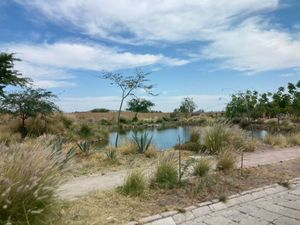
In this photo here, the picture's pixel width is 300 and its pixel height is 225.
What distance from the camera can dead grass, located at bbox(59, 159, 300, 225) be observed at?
5.36 m

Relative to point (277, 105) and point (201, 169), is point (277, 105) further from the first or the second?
point (201, 169)

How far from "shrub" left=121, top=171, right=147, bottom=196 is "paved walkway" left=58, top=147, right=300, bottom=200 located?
508 mm

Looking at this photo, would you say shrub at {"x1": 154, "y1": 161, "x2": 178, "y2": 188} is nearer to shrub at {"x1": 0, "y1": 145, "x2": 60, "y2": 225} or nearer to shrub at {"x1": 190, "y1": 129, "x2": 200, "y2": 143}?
shrub at {"x1": 0, "y1": 145, "x2": 60, "y2": 225}

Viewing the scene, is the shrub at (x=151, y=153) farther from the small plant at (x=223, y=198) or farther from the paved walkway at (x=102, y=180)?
the small plant at (x=223, y=198)

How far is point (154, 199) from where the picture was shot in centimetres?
642

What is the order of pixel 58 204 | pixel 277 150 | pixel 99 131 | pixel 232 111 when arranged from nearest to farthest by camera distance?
pixel 58 204 → pixel 277 150 → pixel 232 111 → pixel 99 131

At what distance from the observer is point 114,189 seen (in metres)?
6.83

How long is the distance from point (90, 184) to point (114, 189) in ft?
3.18

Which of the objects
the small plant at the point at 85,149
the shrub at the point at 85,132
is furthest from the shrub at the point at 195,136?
the shrub at the point at 85,132

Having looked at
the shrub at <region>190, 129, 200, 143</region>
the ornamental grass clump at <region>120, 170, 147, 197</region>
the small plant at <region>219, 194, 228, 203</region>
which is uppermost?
the shrub at <region>190, 129, 200, 143</region>

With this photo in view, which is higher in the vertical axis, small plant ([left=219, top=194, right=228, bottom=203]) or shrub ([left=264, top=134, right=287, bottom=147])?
shrub ([left=264, top=134, right=287, bottom=147])

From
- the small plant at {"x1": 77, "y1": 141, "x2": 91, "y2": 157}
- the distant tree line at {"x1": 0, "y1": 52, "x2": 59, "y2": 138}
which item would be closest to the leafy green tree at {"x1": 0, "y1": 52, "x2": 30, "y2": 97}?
the distant tree line at {"x1": 0, "y1": 52, "x2": 59, "y2": 138}

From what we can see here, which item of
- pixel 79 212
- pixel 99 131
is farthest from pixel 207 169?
pixel 99 131

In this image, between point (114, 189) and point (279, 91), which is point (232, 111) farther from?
point (114, 189)
